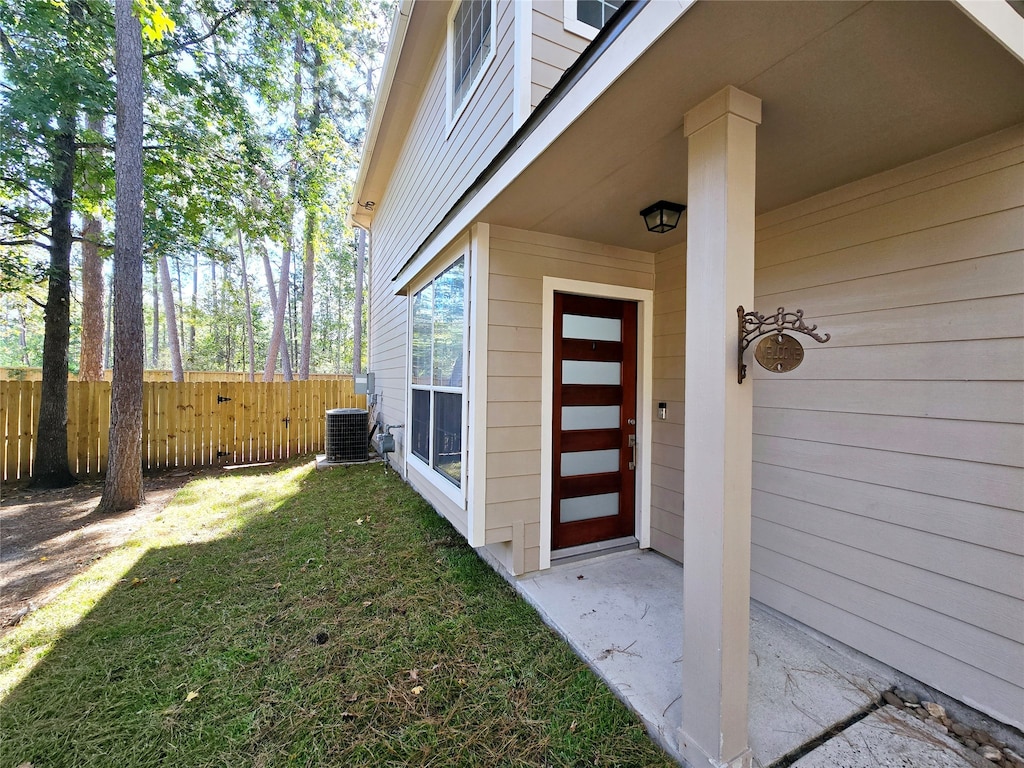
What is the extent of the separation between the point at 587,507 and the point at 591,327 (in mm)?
1474

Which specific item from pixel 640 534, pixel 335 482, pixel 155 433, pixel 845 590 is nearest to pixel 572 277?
pixel 640 534

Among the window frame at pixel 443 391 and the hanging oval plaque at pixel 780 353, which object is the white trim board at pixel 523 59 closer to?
the window frame at pixel 443 391

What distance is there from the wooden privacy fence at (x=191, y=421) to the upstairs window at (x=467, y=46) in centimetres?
588

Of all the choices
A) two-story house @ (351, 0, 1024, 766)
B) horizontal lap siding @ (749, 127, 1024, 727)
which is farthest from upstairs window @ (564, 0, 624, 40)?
horizontal lap siding @ (749, 127, 1024, 727)

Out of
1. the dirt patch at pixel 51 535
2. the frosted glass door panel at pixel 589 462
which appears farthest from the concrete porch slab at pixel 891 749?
the dirt patch at pixel 51 535

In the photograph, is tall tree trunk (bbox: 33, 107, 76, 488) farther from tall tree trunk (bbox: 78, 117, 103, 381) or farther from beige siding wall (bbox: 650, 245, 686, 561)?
beige siding wall (bbox: 650, 245, 686, 561)

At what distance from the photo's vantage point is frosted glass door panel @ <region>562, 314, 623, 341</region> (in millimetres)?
3229

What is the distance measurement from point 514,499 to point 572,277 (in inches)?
68.1

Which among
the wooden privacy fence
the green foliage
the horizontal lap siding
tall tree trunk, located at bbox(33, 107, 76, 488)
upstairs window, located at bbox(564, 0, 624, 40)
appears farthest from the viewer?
the wooden privacy fence

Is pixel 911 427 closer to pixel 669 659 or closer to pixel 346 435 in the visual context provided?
pixel 669 659

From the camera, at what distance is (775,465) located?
8.21 feet

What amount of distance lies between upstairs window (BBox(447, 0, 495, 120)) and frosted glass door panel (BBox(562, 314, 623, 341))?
2350mm

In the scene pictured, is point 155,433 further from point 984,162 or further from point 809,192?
point 984,162

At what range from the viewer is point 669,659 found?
2.08 meters
